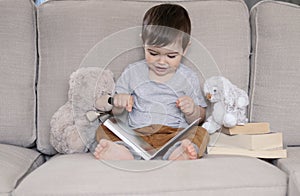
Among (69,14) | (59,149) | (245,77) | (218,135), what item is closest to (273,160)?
(218,135)

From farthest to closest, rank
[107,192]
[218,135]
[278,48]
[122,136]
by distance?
[278,48] → [218,135] → [122,136] → [107,192]

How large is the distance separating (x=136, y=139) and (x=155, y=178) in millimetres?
323

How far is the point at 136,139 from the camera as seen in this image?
5.25 feet

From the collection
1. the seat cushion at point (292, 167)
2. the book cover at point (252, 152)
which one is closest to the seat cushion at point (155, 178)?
the seat cushion at point (292, 167)

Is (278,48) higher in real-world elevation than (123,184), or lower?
higher

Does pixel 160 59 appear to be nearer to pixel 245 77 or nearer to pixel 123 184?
pixel 245 77

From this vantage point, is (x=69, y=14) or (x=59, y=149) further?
(x=69, y=14)

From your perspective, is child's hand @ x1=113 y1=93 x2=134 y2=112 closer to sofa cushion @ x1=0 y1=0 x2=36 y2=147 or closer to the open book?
the open book

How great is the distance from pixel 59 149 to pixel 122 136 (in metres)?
0.25

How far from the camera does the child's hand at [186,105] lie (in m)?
1.61

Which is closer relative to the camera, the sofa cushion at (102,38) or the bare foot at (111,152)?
the bare foot at (111,152)

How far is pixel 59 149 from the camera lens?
66.7 inches

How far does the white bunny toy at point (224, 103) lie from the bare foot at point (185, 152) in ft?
0.61

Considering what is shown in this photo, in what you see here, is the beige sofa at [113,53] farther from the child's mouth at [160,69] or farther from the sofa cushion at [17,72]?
the child's mouth at [160,69]
